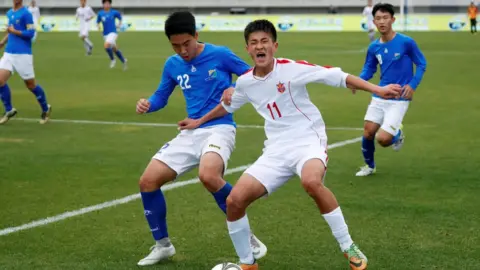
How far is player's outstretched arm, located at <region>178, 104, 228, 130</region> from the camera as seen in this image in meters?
7.36

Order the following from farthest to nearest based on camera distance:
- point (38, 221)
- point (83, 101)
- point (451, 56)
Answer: point (451, 56), point (83, 101), point (38, 221)

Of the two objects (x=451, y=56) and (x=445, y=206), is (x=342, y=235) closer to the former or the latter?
(x=445, y=206)

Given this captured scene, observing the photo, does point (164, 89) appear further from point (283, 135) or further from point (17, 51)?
point (17, 51)

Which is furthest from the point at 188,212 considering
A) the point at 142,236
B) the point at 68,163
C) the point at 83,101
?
the point at 83,101

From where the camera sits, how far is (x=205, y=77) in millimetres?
7566

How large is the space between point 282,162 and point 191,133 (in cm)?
115

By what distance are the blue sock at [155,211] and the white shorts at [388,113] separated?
4.82 m

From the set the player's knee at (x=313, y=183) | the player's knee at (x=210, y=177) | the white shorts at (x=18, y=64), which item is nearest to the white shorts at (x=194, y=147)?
the player's knee at (x=210, y=177)

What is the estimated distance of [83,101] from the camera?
20469mm

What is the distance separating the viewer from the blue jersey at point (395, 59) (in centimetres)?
1118

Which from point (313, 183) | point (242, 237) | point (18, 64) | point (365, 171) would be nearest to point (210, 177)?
point (242, 237)

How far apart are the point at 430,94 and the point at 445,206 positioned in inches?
470

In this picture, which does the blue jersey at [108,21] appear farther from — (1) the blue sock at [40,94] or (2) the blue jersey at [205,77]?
(2) the blue jersey at [205,77]

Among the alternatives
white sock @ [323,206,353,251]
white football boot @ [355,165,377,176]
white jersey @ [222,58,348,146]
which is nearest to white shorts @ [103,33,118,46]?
white football boot @ [355,165,377,176]
